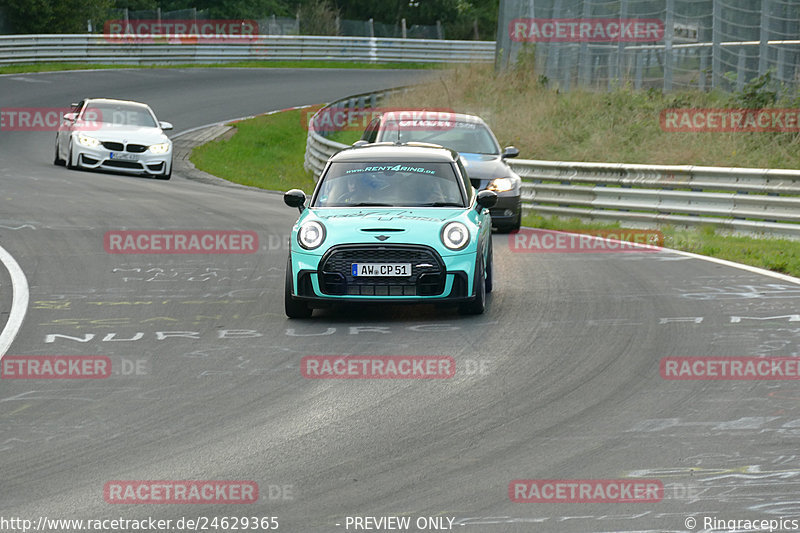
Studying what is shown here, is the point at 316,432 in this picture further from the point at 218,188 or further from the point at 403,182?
the point at 218,188

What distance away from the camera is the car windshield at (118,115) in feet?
84.6

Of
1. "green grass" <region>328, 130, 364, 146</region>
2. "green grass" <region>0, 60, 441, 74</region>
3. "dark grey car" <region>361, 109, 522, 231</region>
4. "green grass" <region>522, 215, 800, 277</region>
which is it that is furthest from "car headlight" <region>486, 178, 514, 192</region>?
"green grass" <region>0, 60, 441, 74</region>

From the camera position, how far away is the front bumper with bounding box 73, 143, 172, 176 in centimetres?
2531

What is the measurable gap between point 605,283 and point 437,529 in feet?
26.2

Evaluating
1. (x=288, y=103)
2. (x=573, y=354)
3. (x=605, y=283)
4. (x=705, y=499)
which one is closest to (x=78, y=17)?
(x=288, y=103)

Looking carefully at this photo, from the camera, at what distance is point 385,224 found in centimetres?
1088

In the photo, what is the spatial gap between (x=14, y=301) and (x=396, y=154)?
385 centimetres

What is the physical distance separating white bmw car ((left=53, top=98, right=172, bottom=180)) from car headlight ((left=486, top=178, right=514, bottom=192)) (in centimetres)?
991

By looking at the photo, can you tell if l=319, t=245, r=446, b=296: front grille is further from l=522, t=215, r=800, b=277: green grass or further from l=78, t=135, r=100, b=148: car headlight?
l=78, t=135, r=100, b=148: car headlight

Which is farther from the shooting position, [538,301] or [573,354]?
[538,301]

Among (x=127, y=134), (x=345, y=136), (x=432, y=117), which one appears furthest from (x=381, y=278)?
(x=345, y=136)

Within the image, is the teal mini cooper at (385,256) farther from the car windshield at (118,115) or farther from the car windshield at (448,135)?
the car windshield at (118,115)

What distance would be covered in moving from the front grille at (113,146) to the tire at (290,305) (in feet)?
50.3

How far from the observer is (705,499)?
229 inches
